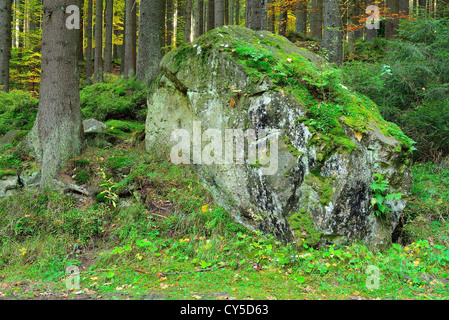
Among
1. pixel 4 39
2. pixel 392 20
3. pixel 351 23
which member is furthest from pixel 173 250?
pixel 392 20

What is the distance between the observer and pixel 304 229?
4684 millimetres

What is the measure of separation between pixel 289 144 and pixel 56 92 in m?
5.03

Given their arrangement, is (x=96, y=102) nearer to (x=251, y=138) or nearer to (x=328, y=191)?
(x=251, y=138)

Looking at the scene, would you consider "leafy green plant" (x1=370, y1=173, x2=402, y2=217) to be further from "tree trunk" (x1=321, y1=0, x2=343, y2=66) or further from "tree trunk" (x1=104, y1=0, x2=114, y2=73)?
"tree trunk" (x1=104, y1=0, x2=114, y2=73)

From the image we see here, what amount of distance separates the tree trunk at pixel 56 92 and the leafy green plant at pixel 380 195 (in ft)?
19.8

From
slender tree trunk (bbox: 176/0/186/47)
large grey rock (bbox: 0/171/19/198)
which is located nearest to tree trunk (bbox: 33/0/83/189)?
large grey rock (bbox: 0/171/19/198)

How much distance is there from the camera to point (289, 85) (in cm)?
529

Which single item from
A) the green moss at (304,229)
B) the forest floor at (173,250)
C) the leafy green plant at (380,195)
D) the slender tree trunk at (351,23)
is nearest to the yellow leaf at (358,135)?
the leafy green plant at (380,195)

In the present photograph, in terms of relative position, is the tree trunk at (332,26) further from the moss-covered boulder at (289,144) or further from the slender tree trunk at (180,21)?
the slender tree trunk at (180,21)

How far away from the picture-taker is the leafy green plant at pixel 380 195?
4.79 meters

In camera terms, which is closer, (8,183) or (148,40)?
(8,183)

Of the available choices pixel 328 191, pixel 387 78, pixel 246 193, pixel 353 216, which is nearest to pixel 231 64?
pixel 246 193

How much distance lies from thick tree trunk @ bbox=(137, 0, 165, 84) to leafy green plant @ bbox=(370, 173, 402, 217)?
8119 millimetres

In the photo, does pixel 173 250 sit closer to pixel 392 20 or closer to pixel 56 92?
pixel 56 92
